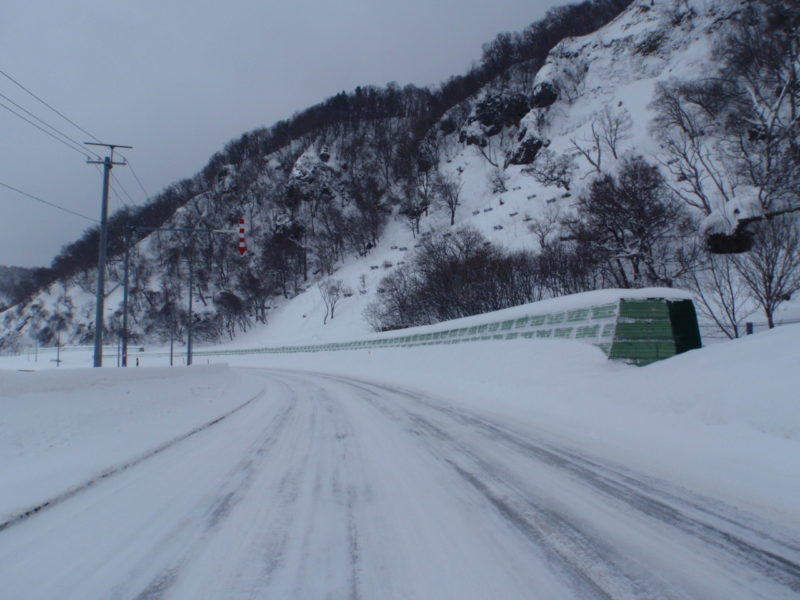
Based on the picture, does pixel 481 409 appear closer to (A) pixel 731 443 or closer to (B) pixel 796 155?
(A) pixel 731 443

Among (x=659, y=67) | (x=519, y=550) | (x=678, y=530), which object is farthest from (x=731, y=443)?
(x=659, y=67)

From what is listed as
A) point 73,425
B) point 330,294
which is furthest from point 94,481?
point 330,294

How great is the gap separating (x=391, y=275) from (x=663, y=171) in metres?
30.6

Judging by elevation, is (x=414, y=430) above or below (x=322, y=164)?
below

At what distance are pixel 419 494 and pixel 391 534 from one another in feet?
2.81

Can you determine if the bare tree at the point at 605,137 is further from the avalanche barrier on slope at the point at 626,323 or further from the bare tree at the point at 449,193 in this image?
the avalanche barrier on slope at the point at 626,323

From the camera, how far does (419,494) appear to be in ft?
12.0

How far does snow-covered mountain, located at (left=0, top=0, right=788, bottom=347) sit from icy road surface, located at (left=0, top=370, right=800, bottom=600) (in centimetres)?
3609

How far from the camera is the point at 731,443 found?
4848mm

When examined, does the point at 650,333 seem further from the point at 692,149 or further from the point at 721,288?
the point at 692,149

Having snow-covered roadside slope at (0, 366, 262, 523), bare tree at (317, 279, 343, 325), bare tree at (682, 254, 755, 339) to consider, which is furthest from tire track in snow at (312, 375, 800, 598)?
bare tree at (317, 279, 343, 325)

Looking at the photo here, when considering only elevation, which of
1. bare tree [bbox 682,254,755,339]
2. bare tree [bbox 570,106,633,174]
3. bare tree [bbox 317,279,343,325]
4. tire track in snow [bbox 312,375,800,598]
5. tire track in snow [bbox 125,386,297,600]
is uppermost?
bare tree [bbox 570,106,633,174]

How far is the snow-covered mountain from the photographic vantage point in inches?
2093

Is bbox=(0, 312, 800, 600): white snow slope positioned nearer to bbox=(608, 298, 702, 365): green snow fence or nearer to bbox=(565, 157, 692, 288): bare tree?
bbox=(608, 298, 702, 365): green snow fence
